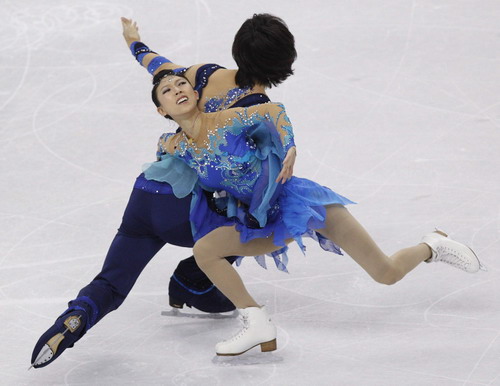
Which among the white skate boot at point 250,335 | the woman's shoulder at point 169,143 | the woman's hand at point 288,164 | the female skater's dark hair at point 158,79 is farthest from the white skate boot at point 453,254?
the female skater's dark hair at point 158,79

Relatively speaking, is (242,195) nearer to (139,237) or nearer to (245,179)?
(245,179)

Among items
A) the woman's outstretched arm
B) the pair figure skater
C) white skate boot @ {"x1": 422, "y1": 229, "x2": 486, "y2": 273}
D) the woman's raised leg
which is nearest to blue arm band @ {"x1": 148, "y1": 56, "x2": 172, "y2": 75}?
the woman's outstretched arm

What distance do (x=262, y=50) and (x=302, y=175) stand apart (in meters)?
1.63

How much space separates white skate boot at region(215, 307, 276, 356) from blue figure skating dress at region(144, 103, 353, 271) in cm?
28

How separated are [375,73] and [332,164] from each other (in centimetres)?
108

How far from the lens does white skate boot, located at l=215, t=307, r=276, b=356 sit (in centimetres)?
400

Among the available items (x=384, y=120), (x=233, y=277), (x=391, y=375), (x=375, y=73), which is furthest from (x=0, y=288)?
(x=375, y=73)

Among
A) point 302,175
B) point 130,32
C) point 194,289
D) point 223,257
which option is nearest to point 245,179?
point 223,257

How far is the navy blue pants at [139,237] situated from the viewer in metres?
4.12

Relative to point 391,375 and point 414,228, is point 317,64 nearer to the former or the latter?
point 414,228

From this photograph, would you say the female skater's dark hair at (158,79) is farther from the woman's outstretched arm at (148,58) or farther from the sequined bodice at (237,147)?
the sequined bodice at (237,147)

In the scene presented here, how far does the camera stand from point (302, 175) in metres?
5.58

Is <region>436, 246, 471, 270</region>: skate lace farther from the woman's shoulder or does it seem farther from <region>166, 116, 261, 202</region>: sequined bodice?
the woman's shoulder

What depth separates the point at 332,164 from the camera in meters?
5.67
